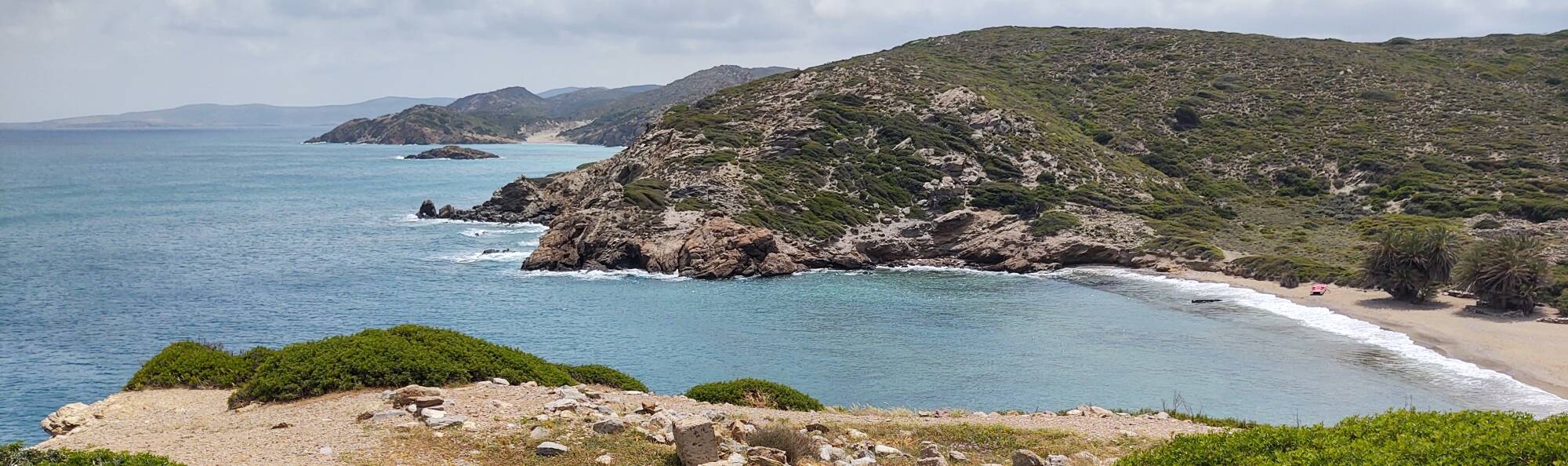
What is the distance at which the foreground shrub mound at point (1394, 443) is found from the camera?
9469 mm

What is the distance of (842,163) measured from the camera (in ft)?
245

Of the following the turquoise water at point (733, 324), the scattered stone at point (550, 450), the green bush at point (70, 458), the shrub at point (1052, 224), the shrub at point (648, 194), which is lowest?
the turquoise water at point (733, 324)

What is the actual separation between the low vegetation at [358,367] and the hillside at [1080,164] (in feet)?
117

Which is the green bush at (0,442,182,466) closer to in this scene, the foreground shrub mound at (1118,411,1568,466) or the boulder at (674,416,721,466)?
the boulder at (674,416,721,466)

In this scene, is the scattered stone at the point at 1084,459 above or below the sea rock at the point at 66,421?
above

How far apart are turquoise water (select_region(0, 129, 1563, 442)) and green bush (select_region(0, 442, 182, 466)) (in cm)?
1731

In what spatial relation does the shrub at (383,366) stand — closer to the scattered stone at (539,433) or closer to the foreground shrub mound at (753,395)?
the foreground shrub mound at (753,395)

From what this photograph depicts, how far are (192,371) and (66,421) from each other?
325 cm

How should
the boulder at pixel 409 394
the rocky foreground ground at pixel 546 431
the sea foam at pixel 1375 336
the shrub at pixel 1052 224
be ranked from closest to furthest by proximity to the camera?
A: 1. the rocky foreground ground at pixel 546 431
2. the boulder at pixel 409 394
3. the sea foam at pixel 1375 336
4. the shrub at pixel 1052 224

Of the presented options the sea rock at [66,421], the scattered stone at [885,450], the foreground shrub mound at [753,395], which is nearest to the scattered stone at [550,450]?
the scattered stone at [885,450]

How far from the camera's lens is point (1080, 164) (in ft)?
246

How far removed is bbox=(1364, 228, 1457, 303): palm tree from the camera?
45125 millimetres

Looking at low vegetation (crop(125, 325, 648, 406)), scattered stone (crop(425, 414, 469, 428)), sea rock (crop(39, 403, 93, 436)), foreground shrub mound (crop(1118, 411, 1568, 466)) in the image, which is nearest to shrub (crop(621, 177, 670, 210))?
low vegetation (crop(125, 325, 648, 406))

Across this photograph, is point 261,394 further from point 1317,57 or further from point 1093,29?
point 1093,29
